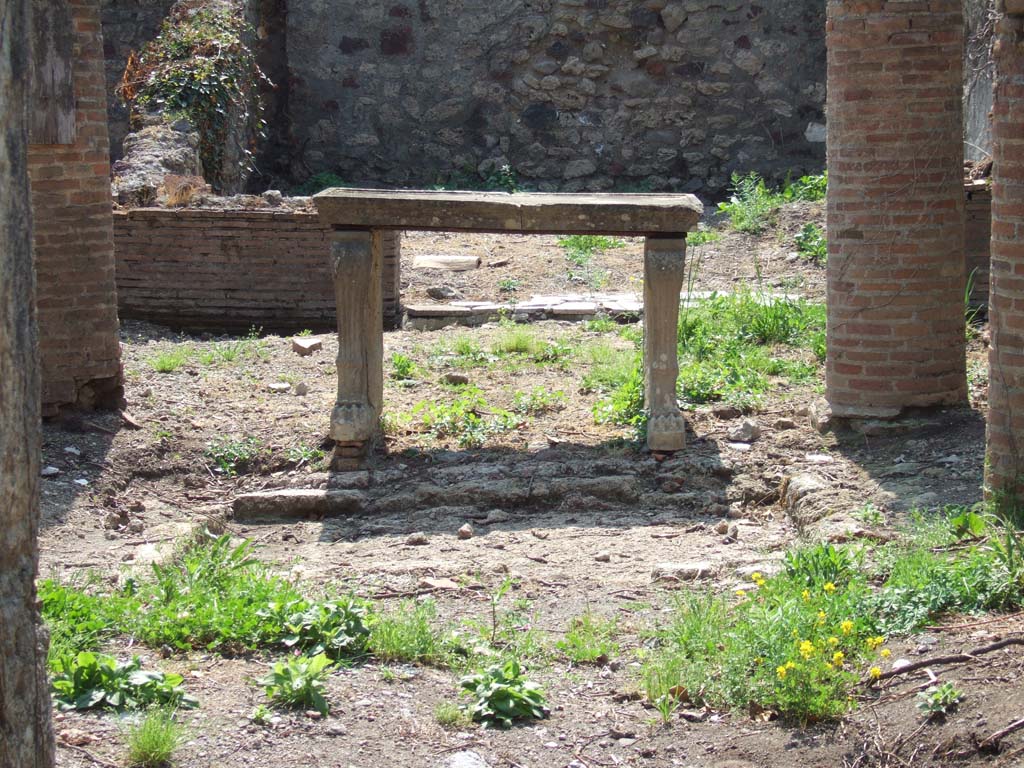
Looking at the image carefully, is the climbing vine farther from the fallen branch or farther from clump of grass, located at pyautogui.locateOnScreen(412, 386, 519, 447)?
the fallen branch

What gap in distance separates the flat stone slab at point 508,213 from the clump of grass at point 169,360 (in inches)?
81.3

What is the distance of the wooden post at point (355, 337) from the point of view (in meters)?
6.88

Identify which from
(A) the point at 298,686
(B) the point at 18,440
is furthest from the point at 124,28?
(B) the point at 18,440

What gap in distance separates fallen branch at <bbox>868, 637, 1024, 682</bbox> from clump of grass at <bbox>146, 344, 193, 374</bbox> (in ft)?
18.2

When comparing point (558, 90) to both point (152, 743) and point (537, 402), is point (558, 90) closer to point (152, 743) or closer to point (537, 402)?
point (537, 402)

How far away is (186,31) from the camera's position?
12.0 m

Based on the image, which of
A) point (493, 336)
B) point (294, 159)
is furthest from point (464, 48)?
point (493, 336)

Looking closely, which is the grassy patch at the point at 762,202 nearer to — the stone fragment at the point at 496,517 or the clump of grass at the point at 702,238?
the clump of grass at the point at 702,238

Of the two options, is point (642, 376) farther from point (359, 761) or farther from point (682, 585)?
point (359, 761)

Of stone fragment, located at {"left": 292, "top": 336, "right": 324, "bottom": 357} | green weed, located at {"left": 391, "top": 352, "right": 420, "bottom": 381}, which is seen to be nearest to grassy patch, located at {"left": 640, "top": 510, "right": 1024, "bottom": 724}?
green weed, located at {"left": 391, "top": 352, "right": 420, "bottom": 381}

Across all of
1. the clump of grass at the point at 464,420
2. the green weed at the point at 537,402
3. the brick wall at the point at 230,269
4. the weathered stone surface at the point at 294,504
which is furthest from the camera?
the brick wall at the point at 230,269

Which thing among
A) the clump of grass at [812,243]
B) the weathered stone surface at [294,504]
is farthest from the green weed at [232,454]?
the clump of grass at [812,243]

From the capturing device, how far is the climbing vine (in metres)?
11.6

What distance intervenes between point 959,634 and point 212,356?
18.7 ft
